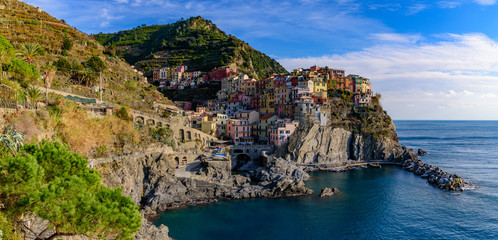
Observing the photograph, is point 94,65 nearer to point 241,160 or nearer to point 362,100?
point 241,160

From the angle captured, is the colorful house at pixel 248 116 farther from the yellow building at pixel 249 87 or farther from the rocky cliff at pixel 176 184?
the rocky cliff at pixel 176 184

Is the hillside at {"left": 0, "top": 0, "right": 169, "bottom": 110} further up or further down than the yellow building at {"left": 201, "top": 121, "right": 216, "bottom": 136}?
further up

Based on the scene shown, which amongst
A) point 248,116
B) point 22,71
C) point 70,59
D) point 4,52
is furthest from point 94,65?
point 248,116

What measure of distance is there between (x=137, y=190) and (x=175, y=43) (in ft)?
357

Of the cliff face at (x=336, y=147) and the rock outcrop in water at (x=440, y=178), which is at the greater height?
the cliff face at (x=336, y=147)

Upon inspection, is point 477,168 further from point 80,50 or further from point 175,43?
point 175,43

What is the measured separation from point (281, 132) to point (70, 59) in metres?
45.0

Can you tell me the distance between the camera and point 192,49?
5049 inches

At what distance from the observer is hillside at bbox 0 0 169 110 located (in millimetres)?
50841

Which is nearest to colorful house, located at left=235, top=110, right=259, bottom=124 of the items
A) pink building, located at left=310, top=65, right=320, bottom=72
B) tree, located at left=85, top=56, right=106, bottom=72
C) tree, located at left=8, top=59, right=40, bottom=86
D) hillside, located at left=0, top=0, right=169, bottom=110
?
hillside, located at left=0, top=0, right=169, bottom=110

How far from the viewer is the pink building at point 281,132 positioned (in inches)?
2377

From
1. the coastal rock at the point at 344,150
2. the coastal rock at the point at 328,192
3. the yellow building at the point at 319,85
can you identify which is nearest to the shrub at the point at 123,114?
the coastal rock at the point at 344,150

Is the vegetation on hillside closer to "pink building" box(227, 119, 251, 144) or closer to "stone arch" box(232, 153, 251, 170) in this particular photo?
"pink building" box(227, 119, 251, 144)

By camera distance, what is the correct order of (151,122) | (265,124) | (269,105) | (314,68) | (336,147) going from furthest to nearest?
1. (314,68)
2. (269,105)
3. (265,124)
4. (336,147)
5. (151,122)
